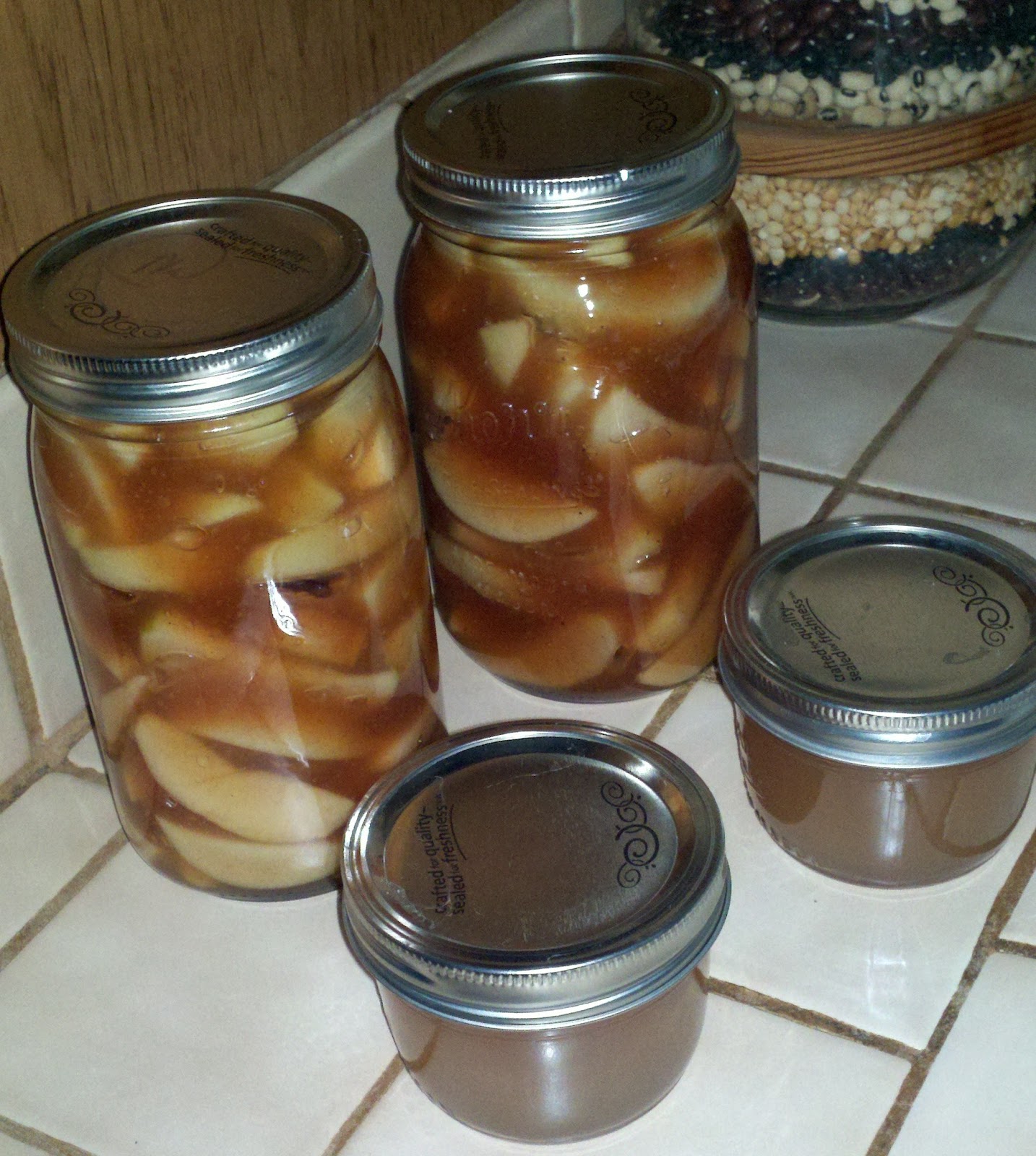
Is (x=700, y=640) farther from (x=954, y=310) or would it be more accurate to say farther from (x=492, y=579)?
(x=954, y=310)

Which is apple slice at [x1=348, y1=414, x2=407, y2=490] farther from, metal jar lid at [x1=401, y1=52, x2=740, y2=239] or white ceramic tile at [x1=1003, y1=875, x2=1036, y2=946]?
white ceramic tile at [x1=1003, y1=875, x2=1036, y2=946]

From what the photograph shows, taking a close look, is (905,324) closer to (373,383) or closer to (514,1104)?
(373,383)

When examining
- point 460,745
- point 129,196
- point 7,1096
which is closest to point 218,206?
point 129,196

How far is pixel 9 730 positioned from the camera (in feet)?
2.25

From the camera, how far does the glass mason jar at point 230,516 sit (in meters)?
0.53

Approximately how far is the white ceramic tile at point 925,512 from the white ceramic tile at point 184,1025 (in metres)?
0.34

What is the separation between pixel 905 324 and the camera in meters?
0.95

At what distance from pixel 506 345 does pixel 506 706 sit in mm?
177

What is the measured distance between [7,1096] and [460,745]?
204mm

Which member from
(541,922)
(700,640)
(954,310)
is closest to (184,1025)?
(541,922)

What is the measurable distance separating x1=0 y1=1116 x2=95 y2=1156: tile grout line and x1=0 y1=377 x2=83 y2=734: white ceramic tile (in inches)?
7.7

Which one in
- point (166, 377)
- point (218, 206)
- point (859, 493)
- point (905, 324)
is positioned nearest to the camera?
point (166, 377)

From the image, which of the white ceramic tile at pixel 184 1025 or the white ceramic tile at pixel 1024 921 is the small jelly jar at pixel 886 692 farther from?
the white ceramic tile at pixel 184 1025

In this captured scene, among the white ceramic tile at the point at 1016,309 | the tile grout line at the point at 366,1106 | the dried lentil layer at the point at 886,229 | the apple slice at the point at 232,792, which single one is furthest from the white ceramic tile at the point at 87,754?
the white ceramic tile at the point at 1016,309
